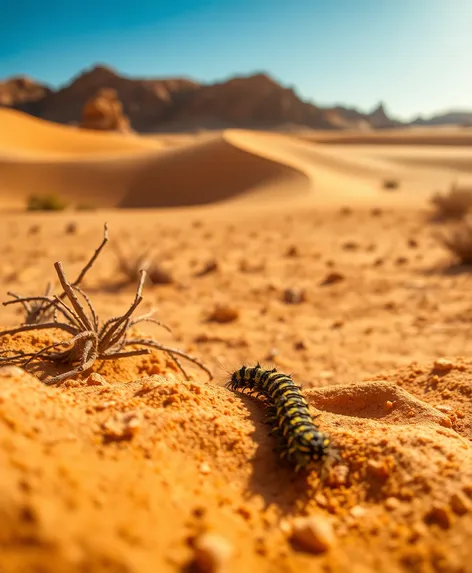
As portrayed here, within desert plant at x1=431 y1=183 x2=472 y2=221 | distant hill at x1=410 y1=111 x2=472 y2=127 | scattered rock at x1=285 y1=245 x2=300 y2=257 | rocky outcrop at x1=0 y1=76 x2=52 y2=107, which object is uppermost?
rocky outcrop at x1=0 y1=76 x2=52 y2=107

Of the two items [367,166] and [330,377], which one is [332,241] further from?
[367,166]

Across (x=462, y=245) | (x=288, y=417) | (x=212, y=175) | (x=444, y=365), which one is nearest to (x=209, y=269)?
(x=462, y=245)

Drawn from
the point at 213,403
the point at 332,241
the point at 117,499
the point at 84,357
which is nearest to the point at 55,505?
the point at 117,499

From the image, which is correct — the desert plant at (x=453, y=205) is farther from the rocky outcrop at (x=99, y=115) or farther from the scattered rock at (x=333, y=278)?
the rocky outcrop at (x=99, y=115)

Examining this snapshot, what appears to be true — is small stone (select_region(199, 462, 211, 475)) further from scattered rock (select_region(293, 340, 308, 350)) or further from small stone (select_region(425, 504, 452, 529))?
scattered rock (select_region(293, 340, 308, 350))

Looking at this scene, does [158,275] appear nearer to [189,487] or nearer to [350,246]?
[350,246]

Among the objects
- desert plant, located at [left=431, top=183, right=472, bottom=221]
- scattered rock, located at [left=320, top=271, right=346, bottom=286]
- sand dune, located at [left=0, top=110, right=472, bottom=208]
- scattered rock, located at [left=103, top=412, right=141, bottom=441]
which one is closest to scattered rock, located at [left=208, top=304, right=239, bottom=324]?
scattered rock, located at [left=320, top=271, right=346, bottom=286]
